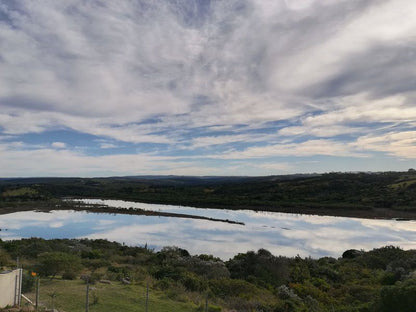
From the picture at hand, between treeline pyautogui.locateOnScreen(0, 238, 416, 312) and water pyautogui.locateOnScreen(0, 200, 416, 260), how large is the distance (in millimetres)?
7992

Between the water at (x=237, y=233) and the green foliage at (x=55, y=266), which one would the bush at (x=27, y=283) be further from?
the water at (x=237, y=233)

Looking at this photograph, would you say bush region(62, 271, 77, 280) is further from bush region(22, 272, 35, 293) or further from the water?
the water

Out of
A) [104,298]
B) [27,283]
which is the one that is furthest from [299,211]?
[27,283]

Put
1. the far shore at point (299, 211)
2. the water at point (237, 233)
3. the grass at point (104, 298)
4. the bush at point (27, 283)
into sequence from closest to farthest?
the grass at point (104, 298), the bush at point (27, 283), the water at point (237, 233), the far shore at point (299, 211)

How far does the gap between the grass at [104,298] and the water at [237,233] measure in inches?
592

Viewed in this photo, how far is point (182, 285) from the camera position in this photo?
50.3ft

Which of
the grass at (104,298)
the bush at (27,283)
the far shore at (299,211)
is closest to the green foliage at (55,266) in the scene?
the grass at (104,298)

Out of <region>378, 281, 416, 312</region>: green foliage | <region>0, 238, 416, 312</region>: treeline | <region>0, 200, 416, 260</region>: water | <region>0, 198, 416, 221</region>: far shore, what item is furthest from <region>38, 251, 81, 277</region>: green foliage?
<region>0, 198, 416, 221</region>: far shore

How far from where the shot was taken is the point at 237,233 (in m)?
40.1

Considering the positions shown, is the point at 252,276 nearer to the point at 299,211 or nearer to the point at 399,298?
the point at 399,298

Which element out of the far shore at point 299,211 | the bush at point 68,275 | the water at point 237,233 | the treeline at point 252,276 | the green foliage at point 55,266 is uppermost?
the green foliage at point 55,266

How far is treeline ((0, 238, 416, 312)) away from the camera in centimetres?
1261

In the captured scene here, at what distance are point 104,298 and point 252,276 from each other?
858 cm

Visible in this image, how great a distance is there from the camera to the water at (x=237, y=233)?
32.3 metres
